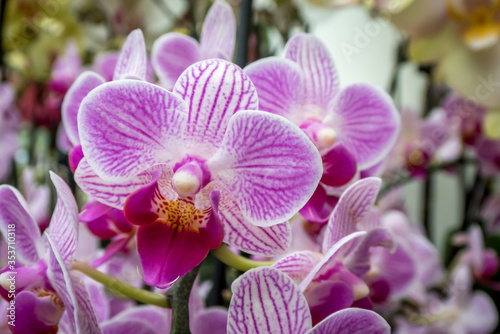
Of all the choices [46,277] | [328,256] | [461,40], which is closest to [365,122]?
[328,256]

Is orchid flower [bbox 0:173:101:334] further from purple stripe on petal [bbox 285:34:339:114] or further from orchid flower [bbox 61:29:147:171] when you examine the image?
purple stripe on petal [bbox 285:34:339:114]

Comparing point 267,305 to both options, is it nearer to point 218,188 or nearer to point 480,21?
point 218,188

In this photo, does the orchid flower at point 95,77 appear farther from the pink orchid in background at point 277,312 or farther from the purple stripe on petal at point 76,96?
the pink orchid in background at point 277,312

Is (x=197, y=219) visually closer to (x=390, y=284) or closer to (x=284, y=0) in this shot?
(x=390, y=284)

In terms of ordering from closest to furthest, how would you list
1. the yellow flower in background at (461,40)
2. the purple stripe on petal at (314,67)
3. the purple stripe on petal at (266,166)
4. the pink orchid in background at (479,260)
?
1. the purple stripe on petal at (266,166)
2. the purple stripe on petal at (314,67)
3. the yellow flower in background at (461,40)
4. the pink orchid in background at (479,260)

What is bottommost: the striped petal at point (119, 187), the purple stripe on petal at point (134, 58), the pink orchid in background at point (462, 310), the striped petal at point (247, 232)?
the pink orchid in background at point (462, 310)

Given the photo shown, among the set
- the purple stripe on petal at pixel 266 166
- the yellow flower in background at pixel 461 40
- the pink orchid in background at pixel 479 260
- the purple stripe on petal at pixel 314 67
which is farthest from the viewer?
the pink orchid in background at pixel 479 260

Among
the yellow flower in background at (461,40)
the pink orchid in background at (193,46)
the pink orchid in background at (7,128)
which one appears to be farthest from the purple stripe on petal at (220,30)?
the pink orchid in background at (7,128)
